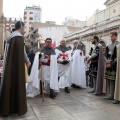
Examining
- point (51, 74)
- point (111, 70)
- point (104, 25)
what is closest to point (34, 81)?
point (51, 74)

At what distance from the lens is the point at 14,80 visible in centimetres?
442

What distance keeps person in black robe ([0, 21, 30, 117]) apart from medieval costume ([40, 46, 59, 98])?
192 centimetres

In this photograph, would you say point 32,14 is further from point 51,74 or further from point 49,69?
point 51,74

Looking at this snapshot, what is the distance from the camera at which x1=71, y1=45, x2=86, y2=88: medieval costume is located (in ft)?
26.5

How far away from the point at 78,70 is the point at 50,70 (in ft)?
6.39

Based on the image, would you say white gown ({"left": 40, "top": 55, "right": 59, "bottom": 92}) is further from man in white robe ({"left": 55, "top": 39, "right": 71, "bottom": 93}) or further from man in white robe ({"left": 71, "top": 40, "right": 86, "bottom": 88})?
man in white robe ({"left": 71, "top": 40, "right": 86, "bottom": 88})

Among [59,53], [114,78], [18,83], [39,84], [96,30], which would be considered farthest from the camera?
[96,30]

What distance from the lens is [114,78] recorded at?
5895 mm

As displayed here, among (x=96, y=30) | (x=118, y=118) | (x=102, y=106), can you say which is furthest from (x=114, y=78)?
(x=96, y=30)

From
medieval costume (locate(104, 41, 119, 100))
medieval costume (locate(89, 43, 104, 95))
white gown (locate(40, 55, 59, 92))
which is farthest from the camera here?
medieval costume (locate(89, 43, 104, 95))

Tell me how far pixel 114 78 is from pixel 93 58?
3.87 ft

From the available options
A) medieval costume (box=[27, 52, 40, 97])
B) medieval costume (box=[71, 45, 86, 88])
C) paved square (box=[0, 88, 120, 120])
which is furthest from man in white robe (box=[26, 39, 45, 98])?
medieval costume (box=[71, 45, 86, 88])

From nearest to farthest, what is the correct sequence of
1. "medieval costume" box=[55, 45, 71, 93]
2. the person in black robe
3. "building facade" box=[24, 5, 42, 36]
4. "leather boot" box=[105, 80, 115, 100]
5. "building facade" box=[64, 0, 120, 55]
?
the person in black robe
"leather boot" box=[105, 80, 115, 100]
"medieval costume" box=[55, 45, 71, 93]
"building facade" box=[64, 0, 120, 55]
"building facade" box=[24, 5, 42, 36]

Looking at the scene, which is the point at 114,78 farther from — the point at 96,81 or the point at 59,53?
the point at 59,53
